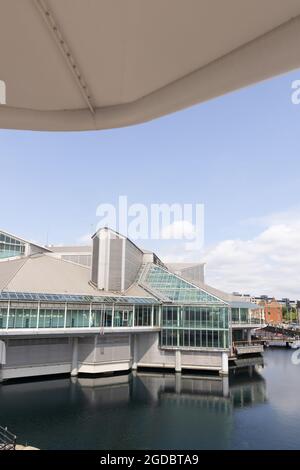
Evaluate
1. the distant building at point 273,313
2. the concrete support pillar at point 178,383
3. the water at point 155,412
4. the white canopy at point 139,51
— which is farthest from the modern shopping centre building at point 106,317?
the distant building at point 273,313

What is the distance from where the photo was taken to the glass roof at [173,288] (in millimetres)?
38406

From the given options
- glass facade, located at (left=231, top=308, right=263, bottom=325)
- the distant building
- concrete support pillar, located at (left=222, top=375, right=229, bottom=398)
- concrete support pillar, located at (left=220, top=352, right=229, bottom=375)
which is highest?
glass facade, located at (left=231, top=308, right=263, bottom=325)

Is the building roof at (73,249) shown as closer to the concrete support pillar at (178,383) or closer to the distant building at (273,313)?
the concrete support pillar at (178,383)

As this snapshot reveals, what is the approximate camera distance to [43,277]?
36.4 m

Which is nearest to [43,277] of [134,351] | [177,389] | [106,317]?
[106,317]

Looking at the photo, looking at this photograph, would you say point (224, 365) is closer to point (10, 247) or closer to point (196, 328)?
point (196, 328)

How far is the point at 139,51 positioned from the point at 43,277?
35921 mm

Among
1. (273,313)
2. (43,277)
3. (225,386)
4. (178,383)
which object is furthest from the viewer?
(273,313)

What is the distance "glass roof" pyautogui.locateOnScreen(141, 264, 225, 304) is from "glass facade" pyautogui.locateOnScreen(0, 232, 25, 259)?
52.1 ft

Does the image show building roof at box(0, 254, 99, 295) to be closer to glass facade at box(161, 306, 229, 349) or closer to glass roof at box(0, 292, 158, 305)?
glass roof at box(0, 292, 158, 305)

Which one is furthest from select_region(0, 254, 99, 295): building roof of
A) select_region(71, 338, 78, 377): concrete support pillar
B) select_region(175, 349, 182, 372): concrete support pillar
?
select_region(175, 349, 182, 372): concrete support pillar

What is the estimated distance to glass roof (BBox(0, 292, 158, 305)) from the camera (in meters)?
30.1

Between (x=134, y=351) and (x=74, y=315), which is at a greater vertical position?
(x=74, y=315)

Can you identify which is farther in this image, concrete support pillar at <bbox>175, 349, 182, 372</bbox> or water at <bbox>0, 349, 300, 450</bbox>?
concrete support pillar at <bbox>175, 349, 182, 372</bbox>
